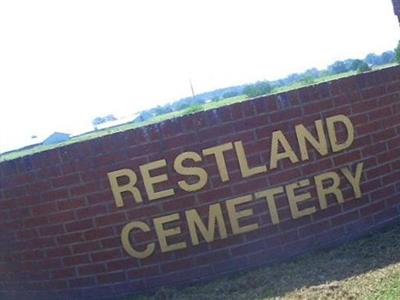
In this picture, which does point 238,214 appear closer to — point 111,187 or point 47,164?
point 111,187

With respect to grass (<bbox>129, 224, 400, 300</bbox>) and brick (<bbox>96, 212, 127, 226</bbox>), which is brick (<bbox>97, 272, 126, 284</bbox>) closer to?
grass (<bbox>129, 224, 400, 300</bbox>)

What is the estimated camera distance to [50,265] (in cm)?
417

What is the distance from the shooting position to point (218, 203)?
4039mm

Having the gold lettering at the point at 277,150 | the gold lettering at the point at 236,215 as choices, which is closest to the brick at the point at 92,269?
the gold lettering at the point at 236,215

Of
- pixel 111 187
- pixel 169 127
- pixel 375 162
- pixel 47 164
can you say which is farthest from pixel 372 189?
pixel 47 164

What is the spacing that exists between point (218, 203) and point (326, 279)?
0.96m

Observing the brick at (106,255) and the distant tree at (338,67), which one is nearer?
the brick at (106,255)

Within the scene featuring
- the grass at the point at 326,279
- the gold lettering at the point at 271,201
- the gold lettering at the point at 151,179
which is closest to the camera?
the grass at the point at 326,279

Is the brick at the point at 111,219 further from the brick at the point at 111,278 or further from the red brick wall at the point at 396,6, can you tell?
the red brick wall at the point at 396,6

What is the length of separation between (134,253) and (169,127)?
38.6 inches

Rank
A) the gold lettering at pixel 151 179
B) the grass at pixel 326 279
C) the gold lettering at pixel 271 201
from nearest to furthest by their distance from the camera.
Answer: the grass at pixel 326 279, the gold lettering at pixel 151 179, the gold lettering at pixel 271 201

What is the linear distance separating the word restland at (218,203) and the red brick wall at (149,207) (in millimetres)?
46

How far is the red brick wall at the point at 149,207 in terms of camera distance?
401cm

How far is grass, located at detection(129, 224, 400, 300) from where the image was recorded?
3.34 meters
